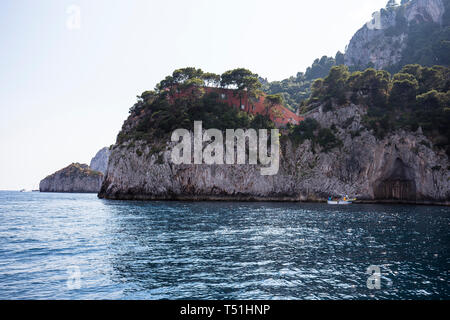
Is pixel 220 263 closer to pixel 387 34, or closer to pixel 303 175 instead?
pixel 303 175

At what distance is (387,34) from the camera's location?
491ft

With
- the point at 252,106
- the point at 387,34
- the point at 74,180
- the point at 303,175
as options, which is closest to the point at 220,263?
the point at 303,175

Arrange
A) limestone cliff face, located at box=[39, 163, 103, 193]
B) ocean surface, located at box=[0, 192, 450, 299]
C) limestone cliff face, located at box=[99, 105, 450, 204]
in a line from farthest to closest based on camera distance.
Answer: limestone cliff face, located at box=[39, 163, 103, 193], limestone cliff face, located at box=[99, 105, 450, 204], ocean surface, located at box=[0, 192, 450, 299]

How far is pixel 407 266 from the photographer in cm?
1572

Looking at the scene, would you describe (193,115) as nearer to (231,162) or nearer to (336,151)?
(231,162)

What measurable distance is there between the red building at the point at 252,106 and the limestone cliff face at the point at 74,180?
115m

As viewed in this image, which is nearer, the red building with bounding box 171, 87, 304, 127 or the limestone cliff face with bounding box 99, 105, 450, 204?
the limestone cliff face with bounding box 99, 105, 450, 204

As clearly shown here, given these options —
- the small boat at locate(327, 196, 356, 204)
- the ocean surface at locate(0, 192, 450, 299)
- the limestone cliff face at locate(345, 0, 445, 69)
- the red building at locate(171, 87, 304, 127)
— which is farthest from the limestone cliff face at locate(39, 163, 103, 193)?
the limestone cliff face at locate(345, 0, 445, 69)

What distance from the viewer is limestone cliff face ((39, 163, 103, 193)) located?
580 feet

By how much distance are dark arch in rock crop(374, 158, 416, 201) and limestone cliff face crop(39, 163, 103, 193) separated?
157m

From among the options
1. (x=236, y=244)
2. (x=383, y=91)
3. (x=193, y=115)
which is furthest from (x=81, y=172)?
(x=236, y=244)

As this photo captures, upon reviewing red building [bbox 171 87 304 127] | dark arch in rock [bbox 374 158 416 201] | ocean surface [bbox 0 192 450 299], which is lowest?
ocean surface [bbox 0 192 450 299]

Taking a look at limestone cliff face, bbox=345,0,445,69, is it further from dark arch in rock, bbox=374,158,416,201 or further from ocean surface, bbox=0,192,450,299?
ocean surface, bbox=0,192,450,299

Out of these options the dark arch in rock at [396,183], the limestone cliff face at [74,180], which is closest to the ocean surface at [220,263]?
the dark arch in rock at [396,183]
